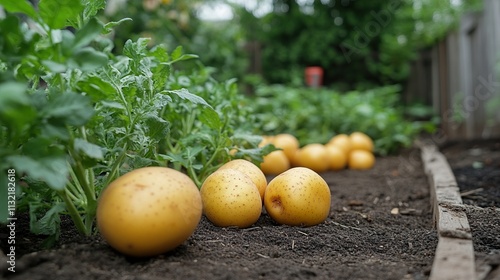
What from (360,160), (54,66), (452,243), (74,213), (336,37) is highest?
(336,37)

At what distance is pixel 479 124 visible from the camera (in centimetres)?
677

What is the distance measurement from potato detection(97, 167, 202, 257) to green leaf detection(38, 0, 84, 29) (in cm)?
50

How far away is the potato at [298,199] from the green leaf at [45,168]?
3.46ft

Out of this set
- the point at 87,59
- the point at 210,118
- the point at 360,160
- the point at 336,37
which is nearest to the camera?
the point at 87,59

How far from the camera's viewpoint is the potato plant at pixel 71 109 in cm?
135

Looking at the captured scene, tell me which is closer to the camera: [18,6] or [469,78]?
[18,6]

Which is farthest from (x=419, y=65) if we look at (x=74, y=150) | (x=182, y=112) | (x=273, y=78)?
(x=74, y=150)

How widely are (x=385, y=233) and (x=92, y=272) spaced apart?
127cm

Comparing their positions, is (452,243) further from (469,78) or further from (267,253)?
(469,78)

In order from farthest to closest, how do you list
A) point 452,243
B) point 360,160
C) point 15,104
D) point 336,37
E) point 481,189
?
point 336,37 < point 360,160 < point 481,189 < point 452,243 < point 15,104

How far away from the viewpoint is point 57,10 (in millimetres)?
1456

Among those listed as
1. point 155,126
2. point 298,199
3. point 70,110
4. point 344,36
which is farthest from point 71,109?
point 344,36

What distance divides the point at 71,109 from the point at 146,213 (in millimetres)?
368
